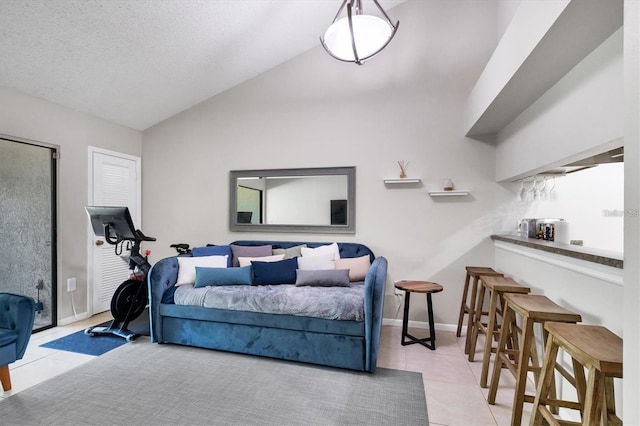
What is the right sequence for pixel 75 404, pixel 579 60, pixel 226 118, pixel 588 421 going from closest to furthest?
pixel 588 421 < pixel 579 60 < pixel 75 404 < pixel 226 118

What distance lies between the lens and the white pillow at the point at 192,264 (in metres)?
3.18

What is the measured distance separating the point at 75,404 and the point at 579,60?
3729 millimetres

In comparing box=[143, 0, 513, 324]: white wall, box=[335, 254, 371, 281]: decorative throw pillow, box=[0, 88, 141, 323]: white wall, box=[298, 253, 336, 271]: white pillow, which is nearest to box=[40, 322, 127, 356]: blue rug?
box=[0, 88, 141, 323]: white wall

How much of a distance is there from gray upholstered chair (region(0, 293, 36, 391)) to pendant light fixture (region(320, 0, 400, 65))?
2834mm

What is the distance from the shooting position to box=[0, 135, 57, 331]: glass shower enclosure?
312 cm

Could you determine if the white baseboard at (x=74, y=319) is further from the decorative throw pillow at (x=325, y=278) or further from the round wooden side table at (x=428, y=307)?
the round wooden side table at (x=428, y=307)

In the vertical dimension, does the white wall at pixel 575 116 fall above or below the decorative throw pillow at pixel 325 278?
above

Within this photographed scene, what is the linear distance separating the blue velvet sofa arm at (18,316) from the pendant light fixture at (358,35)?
9.25 ft

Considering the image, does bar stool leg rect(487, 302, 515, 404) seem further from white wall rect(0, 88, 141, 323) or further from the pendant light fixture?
white wall rect(0, 88, 141, 323)

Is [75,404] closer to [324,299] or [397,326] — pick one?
[324,299]

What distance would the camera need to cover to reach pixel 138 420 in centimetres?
186

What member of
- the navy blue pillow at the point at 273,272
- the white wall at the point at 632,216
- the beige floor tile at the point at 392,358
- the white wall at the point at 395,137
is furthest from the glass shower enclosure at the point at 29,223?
the white wall at the point at 632,216

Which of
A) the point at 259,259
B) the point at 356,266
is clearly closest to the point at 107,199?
the point at 259,259

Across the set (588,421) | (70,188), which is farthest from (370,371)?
(70,188)
